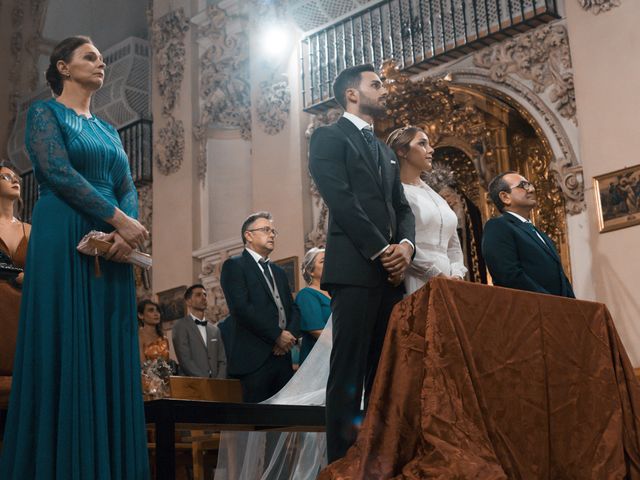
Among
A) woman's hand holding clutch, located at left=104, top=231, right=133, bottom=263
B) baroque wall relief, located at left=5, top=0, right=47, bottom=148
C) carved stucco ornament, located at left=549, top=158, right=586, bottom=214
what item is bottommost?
woman's hand holding clutch, located at left=104, top=231, right=133, bottom=263

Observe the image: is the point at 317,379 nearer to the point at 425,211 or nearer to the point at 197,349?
the point at 425,211

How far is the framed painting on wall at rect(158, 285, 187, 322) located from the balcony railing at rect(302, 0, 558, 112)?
2.97 meters

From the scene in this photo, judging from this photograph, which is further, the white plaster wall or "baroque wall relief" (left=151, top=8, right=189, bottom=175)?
"baroque wall relief" (left=151, top=8, right=189, bottom=175)

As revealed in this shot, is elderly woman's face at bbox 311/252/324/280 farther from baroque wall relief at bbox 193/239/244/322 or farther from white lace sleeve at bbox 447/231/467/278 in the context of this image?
baroque wall relief at bbox 193/239/244/322

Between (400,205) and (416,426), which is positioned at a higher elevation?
(400,205)

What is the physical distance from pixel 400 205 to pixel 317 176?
1.24 ft

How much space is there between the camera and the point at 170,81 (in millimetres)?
11906

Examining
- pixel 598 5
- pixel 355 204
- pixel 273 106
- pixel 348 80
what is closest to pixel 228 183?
pixel 273 106

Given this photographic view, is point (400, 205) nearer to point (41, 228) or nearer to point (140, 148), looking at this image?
point (41, 228)

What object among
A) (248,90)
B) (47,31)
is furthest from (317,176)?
(47,31)

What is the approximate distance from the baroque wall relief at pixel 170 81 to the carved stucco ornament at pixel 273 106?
5.20 ft

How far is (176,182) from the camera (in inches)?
458

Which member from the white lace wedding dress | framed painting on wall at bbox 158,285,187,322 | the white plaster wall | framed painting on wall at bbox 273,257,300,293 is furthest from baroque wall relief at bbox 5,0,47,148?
the white lace wedding dress

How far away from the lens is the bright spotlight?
1038 cm
